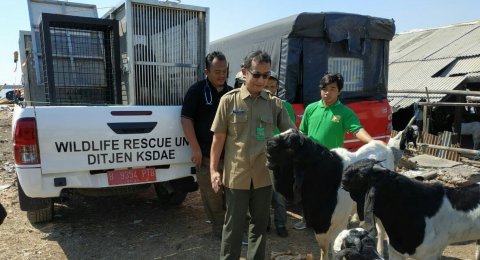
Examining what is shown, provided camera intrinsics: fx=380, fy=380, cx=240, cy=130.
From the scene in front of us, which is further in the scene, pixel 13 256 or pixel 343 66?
pixel 343 66

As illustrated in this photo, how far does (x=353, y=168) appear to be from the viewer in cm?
259

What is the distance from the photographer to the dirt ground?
407cm

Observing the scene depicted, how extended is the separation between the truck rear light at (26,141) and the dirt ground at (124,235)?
1152 millimetres

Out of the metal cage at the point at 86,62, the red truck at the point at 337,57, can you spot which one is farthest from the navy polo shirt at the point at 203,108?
the red truck at the point at 337,57

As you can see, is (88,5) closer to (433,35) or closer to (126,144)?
(126,144)

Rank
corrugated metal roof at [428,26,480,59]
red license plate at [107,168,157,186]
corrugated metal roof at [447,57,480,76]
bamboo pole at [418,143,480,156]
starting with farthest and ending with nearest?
corrugated metal roof at [428,26,480,59] < corrugated metal roof at [447,57,480,76] < bamboo pole at [418,143,480,156] < red license plate at [107,168,157,186]

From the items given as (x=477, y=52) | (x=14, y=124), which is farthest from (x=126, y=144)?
(x=477, y=52)

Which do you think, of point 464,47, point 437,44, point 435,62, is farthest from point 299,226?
point 437,44

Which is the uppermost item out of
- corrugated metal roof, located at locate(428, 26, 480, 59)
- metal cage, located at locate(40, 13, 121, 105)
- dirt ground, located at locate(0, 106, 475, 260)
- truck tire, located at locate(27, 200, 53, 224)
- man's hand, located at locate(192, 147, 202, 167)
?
corrugated metal roof, located at locate(428, 26, 480, 59)

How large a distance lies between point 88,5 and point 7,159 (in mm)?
4638

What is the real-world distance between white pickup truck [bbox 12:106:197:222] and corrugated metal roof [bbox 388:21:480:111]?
912 cm

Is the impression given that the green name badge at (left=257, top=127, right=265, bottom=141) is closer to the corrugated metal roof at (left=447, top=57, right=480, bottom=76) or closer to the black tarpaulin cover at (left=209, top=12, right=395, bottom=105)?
the black tarpaulin cover at (left=209, top=12, right=395, bottom=105)

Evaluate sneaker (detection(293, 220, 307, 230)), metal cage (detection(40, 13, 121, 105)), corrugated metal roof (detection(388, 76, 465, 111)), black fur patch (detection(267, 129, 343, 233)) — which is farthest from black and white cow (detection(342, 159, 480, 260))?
corrugated metal roof (detection(388, 76, 465, 111))

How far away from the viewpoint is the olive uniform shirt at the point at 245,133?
113 inches
